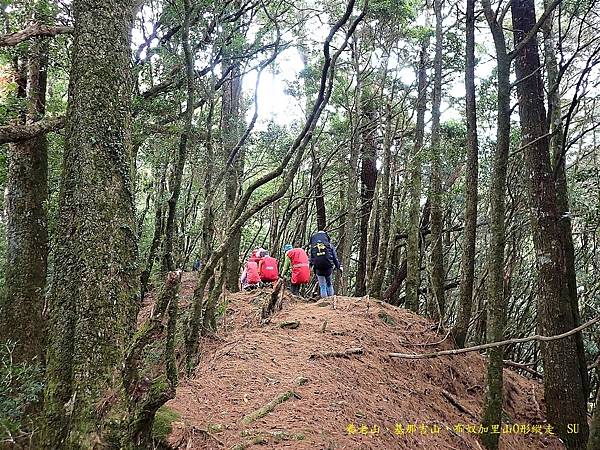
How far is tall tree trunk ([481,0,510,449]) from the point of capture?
5.57m

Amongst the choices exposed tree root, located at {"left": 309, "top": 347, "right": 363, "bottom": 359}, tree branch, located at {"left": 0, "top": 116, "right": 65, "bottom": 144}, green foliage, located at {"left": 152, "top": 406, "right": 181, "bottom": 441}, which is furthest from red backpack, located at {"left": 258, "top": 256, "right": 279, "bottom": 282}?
green foliage, located at {"left": 152, "top": 406, "right": 181, "bottom": 441}

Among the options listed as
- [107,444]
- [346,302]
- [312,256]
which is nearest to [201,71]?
[312,256]

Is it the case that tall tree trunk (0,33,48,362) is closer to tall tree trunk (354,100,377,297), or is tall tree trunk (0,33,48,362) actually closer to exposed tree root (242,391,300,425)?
exposed tree root (242,391,300,425)

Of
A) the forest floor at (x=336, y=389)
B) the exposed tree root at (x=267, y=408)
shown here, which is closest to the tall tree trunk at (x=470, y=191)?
the forest floor at (x=336, y=389)

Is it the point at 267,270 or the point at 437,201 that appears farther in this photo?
the point at 267,270

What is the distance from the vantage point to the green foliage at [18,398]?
4.55 meters

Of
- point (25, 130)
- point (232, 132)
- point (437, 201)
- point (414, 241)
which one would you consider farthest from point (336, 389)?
point (232, 132)

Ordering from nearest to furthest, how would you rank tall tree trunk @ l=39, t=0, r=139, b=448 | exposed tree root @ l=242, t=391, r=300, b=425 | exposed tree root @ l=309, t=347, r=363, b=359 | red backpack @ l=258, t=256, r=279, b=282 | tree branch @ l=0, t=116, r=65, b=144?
tall tree trunk @ l=39, t=0, r=139, b=448 → exposed tree root @ l=242, t=391, r=300, b=425 → tree branch @ l=0, t=116, r=65, b=144 → exposed tree root @ l=309, t=347, r=363, b=359 → red backpack @ l=258, t=256, r=279, b=282

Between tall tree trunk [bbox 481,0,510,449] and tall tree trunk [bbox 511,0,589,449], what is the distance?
4.38ft

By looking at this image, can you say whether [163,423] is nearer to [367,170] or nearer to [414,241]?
[414,241]

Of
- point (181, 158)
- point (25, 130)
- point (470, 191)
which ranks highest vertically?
point (25, 130)

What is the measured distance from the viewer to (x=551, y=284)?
7.18 meters

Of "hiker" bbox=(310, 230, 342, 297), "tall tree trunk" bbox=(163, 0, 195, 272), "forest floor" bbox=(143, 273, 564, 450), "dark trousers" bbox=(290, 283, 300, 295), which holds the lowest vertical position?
"forest floor" bbox=(143, 273, 564, 450)

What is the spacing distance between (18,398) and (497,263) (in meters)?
5.29
